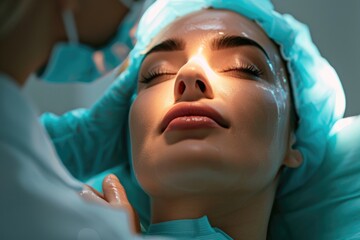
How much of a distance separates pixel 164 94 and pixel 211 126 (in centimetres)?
18

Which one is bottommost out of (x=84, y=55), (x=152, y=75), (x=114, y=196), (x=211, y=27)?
(x=114, y=196)

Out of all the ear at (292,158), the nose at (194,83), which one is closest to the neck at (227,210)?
the ear at (292,158)

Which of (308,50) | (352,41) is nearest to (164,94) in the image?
(308,50)

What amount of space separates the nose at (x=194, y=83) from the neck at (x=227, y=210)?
219 mm

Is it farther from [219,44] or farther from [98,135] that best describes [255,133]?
[98,135]

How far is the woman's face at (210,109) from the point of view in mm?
1129

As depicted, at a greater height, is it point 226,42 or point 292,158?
point 226,42

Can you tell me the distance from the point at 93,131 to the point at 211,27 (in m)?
0.49

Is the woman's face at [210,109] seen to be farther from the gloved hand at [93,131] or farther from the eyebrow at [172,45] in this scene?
the gloved hand at [93,131]

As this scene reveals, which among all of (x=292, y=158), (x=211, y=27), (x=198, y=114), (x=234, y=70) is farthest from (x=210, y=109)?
(x=292, y=158)

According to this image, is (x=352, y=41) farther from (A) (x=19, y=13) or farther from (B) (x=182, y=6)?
(A) (x=19, y=13)

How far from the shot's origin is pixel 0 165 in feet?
1.72

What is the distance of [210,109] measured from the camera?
3.74 feet

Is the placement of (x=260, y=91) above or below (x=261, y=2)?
below
